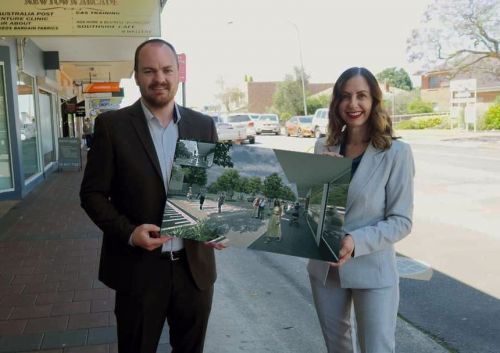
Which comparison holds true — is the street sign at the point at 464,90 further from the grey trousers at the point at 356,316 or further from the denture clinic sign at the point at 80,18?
the grey trousers at the point at 356,316

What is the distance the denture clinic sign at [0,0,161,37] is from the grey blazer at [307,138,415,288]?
709 cm

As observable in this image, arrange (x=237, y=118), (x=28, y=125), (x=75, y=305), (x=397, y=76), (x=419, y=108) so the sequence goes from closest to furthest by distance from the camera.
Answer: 1. (x=75, y=305)
2. (x=28, y=125)
3. (x=237, y=118)
4. (x=419, y=108)
5. (x=397, y=76)

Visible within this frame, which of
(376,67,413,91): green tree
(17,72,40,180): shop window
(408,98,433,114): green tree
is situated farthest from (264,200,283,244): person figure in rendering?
(376,67,413,91): green tree

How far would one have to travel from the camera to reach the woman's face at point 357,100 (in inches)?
94.6

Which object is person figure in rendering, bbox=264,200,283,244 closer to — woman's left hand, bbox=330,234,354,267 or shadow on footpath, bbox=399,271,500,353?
woman's left hand, bbox=330,234,354,267

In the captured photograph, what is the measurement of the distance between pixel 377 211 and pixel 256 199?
1.84ft

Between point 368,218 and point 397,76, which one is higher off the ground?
point 397,76

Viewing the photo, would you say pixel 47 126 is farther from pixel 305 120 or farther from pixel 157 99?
pixel 305 120

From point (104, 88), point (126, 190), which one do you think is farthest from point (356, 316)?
point (104, 88)

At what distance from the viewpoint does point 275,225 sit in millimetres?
2293

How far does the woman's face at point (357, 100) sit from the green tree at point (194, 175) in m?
0.75

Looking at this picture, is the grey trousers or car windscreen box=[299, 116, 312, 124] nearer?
the grey trousers

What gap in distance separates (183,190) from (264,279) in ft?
11.2

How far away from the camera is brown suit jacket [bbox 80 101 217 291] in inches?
91.4
